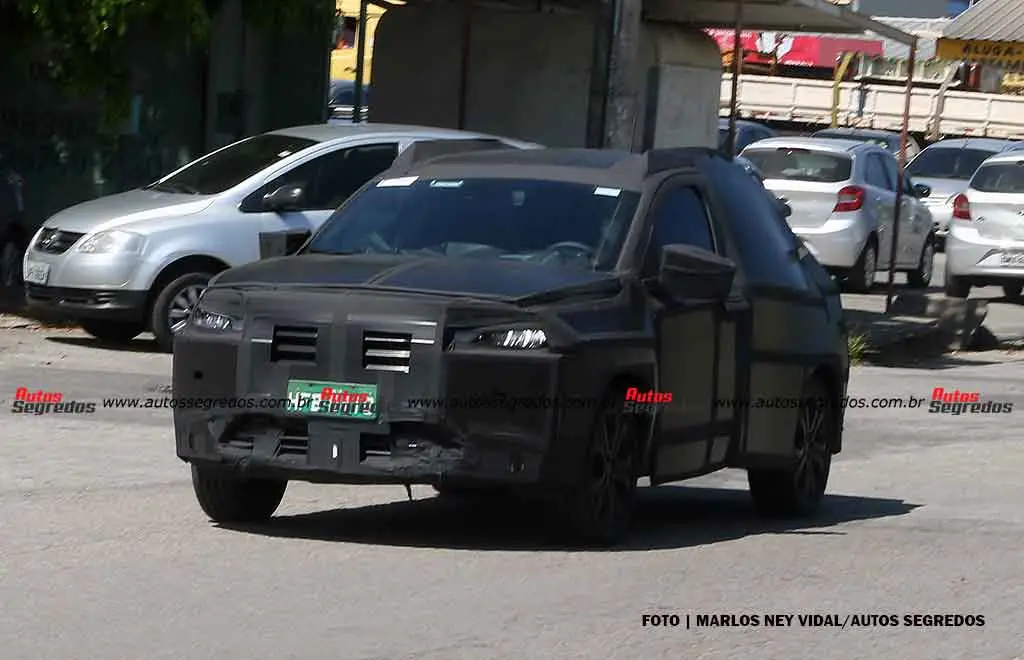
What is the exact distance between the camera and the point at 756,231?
10766 millimetres

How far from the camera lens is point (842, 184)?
84.5ft

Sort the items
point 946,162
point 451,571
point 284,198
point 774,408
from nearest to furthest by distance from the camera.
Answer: point 451,571, point 774,408, point 284,198, point 946,162

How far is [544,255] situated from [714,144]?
16.6m

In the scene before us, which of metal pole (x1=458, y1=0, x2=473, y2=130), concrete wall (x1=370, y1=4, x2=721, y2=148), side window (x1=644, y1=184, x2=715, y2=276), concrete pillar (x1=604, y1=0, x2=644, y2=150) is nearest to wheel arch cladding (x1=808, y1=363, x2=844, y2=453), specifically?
side window (x1=644, y1=184, x2=715, y2=276)

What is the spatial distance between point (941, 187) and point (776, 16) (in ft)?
33.7

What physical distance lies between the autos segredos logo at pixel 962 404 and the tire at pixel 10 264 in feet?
27.4

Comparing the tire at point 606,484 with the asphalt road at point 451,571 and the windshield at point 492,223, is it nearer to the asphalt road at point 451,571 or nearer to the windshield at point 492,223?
the asphalt road at point 451,571

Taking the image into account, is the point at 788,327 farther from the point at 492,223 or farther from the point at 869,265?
the point at 869,265

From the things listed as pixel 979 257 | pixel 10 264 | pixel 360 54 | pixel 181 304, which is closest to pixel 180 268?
pixel 181 304

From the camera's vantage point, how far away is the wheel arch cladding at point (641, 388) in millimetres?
9102

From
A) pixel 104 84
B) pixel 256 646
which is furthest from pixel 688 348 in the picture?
pixel 104 84

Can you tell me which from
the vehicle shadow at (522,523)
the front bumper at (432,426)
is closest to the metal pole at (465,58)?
the vehicle shadow at (522,523)

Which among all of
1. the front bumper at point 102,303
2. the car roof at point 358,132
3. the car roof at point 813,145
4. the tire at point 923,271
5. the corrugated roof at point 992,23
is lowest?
the tire at point 923,271

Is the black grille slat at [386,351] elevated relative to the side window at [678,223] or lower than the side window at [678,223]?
lower
